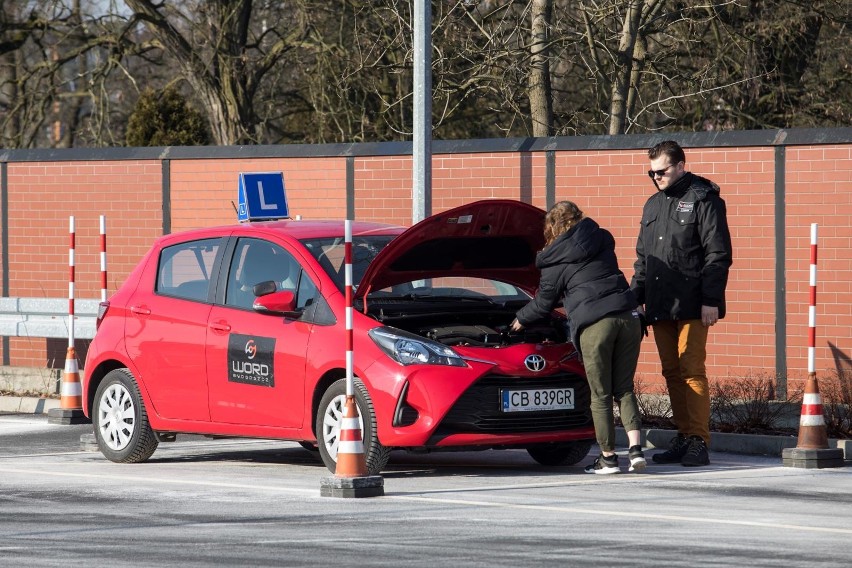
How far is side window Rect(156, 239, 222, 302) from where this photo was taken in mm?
11438

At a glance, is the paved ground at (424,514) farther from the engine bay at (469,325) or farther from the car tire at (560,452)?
the engine bay at (469,325)

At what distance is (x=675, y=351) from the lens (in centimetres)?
1145

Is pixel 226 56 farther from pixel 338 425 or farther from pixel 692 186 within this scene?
pixel 338 425

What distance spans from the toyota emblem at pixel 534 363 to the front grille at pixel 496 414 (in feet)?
0.20

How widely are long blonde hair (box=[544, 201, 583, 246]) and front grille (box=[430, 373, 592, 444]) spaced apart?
0.92 meters

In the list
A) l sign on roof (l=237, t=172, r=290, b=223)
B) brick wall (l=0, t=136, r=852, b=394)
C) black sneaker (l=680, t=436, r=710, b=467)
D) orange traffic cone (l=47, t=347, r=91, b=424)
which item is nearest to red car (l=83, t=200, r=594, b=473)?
black sneaker (l=680, t=436, r=710, b=467)

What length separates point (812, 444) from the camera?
11250 millimetres

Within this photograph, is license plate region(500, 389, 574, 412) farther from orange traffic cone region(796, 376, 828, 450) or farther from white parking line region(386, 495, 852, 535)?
orange traffic cone region(796, 376, 828, 450)

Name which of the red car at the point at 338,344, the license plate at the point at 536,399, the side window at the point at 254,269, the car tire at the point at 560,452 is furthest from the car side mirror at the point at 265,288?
the car tire at the point at 560,452

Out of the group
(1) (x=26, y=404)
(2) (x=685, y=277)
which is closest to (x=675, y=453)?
(2) (x=685, y=277)

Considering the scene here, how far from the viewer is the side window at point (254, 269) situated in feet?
36.0

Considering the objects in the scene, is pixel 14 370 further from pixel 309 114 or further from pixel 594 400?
pixel 309 114

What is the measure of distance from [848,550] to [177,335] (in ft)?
17.3

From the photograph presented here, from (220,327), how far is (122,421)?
1.20m
